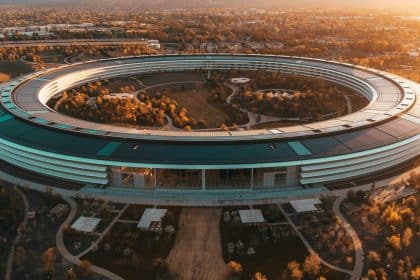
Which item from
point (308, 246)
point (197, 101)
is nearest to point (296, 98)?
point (197, 101)

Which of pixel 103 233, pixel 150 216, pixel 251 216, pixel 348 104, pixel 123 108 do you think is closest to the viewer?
pixel 103 233

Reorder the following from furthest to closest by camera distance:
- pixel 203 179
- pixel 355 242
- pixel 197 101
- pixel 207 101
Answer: pixel 197 101 → pixel 207 101 → pixel 203 179 → pixel 355 242

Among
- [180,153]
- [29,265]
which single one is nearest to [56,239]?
[29,265]

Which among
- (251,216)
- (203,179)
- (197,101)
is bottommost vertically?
(251,216)

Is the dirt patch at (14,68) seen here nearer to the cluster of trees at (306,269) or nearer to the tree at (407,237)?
the cluster of trees at (306,269)

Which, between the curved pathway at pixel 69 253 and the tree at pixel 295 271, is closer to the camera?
the tree at pixel 295 271

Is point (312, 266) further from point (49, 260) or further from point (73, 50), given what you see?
point (73, 50)

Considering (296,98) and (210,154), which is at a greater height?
(210,154)

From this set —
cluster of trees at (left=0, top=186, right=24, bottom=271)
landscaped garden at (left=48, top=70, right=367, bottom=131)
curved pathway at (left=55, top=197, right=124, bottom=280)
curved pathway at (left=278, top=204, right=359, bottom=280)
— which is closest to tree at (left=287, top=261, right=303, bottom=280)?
curved pathway at (left=278, top=204, right=359, bottom=280)

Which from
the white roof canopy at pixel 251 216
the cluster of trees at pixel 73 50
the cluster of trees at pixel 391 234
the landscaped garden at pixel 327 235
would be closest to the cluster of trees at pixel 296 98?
the cluster of trees at pixel 391 234
